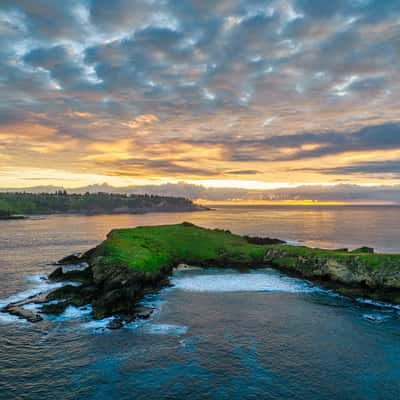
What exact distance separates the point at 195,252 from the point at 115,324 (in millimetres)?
40228

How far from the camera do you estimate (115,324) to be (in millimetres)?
39125

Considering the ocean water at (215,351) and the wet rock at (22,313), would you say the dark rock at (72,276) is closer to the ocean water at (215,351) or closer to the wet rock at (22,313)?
the ocean water at (215,351)

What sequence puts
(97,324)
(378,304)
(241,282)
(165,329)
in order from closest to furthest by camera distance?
(165,329), (97,324), (378,304), (241,282)

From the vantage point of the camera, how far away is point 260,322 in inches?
1613

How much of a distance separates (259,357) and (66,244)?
89.8 m

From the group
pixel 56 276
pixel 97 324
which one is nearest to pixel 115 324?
pixel 97 324

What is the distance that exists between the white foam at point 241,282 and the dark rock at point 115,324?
16790 mm

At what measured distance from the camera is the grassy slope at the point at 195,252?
189 feet

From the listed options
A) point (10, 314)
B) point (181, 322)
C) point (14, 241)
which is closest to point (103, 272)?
point (10, 314)

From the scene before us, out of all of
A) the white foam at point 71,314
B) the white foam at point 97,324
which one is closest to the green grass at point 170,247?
the white foam at point 71,314

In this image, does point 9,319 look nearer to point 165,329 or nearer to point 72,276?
point 165,329

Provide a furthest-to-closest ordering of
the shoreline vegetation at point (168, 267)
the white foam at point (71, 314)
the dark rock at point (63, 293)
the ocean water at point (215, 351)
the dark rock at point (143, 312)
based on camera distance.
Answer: the dark rock at point (63, 293), the shoreline vegetation at point (168, 267), the dark rock at point (143, 312), the white foam at point (71, 314), the ocean water at point (215, 351)

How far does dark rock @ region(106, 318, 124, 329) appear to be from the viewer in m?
38.6

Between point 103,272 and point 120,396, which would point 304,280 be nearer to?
point 103,272
